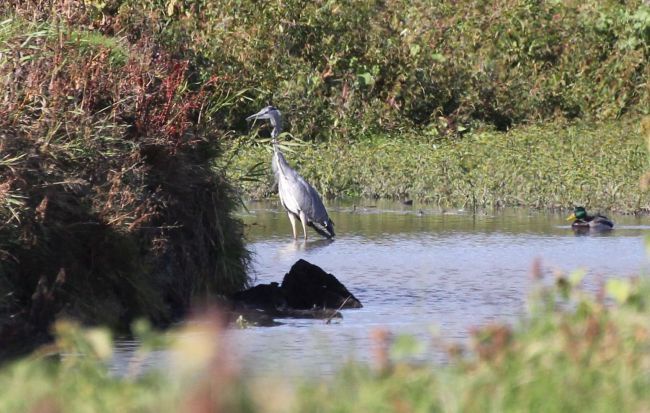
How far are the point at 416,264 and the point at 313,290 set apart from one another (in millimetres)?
2409

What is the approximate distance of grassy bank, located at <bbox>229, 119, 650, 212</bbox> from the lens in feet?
54.5

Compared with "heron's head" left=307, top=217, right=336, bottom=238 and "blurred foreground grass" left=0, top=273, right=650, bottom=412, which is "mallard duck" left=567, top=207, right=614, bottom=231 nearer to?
"heron's head" left=307, top=217, right=336, bottom=238

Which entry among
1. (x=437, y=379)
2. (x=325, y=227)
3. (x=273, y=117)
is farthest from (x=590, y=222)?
(x=437, y=379)

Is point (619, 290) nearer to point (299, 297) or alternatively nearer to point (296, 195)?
point (299, 297)

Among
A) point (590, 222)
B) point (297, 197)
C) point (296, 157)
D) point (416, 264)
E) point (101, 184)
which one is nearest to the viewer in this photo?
point (101, 184)

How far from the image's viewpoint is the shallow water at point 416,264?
823 cm

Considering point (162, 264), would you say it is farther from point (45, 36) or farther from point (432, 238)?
point (432, 238)

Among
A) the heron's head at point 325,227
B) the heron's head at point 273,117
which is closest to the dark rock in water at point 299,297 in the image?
the heron's head at point 325,227

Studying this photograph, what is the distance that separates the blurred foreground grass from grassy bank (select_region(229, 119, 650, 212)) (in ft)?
36.9

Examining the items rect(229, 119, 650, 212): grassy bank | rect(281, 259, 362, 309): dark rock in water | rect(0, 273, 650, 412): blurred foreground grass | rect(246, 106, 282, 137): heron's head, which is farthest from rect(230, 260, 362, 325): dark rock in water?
rect(229, 119, 650, 212): grassy bank

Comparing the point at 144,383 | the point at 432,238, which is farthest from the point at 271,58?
the point at 144,383

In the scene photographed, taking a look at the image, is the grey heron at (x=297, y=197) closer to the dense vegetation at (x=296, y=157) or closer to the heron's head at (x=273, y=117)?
the heron's head at (x=273, y=117)

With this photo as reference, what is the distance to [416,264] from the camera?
38.9 ft

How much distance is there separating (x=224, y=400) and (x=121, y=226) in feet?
17.3
